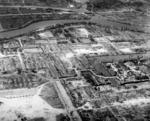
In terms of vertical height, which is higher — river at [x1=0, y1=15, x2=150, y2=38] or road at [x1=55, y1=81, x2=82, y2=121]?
river at [x1=0, y1=15, x2=150, y2=38]

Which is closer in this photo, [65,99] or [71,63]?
[65,99]

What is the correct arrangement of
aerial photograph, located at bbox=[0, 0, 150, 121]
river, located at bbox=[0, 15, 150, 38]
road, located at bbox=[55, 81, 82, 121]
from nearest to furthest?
road, located at bbox=[55, 81, 82, 121] → aerial photograph, located at bbox=[0, 0, 150, 121] → river, located at bbox=[0, 15, 150, 38]

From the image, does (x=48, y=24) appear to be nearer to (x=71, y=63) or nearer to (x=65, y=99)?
(x=71, y=63)

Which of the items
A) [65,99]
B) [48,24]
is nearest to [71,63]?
[65,99]

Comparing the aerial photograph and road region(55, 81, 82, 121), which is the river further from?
road region(55, 81, 82, 121)

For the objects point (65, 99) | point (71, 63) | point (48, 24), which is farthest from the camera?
point (48, 24)

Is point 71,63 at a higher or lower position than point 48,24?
lower

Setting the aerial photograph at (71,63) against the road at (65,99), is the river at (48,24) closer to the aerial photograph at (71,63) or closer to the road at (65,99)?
the aerial photograph at (71,63)

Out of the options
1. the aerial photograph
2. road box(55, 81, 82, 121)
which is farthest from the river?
road box(55, 81, 82, 121)

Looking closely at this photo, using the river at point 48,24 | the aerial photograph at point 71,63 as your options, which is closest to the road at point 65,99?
the aerial photograph at point 71,63
